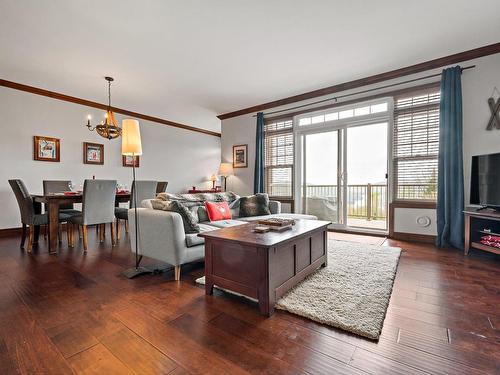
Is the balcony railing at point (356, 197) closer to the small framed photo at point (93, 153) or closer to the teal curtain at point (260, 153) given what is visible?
the teal curtain at point (260, 153)

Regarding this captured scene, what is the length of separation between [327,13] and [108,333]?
10.9 ft

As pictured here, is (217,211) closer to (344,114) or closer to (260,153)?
(260,153)

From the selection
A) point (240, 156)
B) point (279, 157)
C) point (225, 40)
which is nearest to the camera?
point (225, 40)

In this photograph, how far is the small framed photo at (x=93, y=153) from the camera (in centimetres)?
515

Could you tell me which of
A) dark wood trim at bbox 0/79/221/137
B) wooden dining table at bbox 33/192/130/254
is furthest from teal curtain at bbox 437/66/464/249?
dark wood trim at bbox 0/79/221/137

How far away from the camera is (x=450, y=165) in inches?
134

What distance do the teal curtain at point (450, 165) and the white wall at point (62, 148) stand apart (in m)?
5.90

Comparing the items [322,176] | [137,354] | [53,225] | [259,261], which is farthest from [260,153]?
[137,354]

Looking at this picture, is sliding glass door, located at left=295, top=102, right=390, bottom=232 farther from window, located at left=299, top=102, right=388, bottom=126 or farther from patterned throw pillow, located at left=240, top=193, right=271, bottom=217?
patterned throw pillow, located at left=240, top=193, right=271, bottom=217

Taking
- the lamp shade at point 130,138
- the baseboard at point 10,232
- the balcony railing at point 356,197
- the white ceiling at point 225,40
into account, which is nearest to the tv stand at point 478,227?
the balcony railing at point 356,197

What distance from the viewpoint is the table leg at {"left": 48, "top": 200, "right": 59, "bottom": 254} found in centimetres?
326

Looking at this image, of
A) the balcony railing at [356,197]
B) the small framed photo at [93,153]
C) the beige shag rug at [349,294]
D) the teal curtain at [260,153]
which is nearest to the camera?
the beige shag rug at [349,294]

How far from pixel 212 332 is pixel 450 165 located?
12.3ft

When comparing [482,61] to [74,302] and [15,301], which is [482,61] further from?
[15,301]
